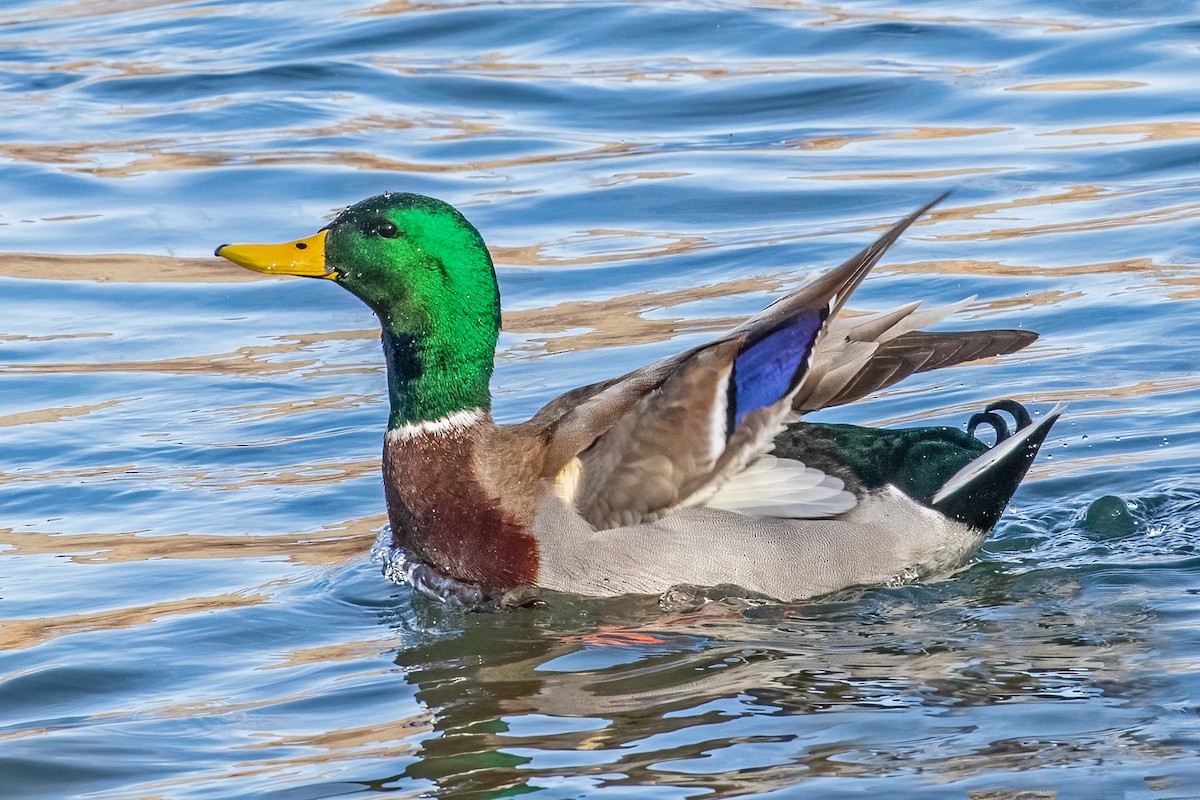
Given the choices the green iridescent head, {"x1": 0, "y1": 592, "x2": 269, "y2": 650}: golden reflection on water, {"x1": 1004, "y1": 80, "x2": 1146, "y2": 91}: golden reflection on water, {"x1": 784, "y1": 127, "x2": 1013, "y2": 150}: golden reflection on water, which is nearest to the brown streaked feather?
the green iridescent head

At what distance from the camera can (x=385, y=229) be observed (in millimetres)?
5797

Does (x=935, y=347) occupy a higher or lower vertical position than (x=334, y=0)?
lower

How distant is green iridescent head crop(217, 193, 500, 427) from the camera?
5.79 m

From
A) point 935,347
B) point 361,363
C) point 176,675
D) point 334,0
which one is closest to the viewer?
point 176,675

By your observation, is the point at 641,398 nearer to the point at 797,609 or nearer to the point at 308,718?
the point at 797,609

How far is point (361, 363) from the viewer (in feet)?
28.1

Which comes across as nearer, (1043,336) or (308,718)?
(308,718)

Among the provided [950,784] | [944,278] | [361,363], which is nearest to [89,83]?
[361,363]

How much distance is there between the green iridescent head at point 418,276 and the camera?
5.79m

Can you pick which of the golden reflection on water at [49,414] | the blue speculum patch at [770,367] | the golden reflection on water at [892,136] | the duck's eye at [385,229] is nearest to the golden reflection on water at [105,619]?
the duck's eye at [385,229]

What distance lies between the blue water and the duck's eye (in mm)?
1121

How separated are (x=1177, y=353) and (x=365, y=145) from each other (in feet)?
18.9

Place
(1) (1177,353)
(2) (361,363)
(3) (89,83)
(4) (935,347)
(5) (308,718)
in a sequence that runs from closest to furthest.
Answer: (5) (308,718), (4) (935,347), (1) (1177,353), (2) (361,363), (3) (89,83)

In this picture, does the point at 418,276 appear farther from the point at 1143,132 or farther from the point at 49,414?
the point at 1143,132
